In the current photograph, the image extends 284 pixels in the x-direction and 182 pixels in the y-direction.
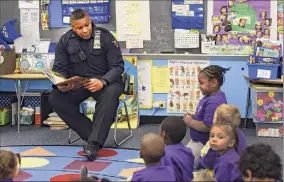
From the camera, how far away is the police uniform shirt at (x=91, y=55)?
4.22 metres

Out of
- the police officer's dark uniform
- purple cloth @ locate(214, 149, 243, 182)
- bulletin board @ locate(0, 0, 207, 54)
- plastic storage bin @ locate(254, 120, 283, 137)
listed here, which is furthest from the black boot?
plastic storage bin @ locate(254, 120, 283, 137)

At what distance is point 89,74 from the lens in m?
4.28

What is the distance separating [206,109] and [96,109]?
1048 mm

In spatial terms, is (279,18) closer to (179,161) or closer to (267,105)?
(267,105)

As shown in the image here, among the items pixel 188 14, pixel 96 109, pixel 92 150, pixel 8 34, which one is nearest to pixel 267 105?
pixel 188 14

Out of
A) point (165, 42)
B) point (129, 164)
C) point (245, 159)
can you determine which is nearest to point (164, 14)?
point (165, 42)

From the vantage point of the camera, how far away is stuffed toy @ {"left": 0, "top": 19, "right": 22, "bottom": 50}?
16.8ft

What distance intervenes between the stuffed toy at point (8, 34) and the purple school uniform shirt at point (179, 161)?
285 cm

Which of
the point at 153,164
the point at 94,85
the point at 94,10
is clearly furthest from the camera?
the point at 94,10

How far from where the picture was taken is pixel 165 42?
5.23 meters

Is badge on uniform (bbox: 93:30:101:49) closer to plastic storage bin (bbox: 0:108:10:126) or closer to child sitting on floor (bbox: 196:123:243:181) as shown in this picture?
plastic storage bin (bbox: 0:108:10:126)

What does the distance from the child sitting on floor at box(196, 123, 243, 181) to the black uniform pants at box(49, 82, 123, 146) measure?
4.50ft

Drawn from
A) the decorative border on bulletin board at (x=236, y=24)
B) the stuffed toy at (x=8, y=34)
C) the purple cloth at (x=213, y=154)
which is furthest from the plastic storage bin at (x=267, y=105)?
the stuffed toy at (x=8, y=34)

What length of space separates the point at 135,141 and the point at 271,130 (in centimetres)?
131
